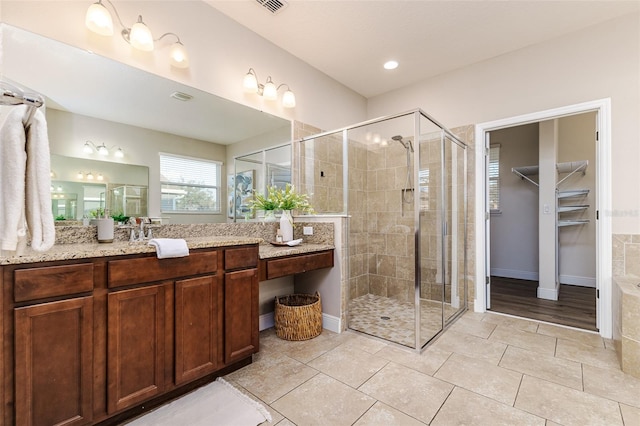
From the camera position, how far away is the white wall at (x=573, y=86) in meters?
2.40

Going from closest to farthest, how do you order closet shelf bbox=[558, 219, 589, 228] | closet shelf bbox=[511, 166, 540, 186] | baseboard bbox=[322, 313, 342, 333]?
1. baseboard bbox=[322, 313, 342, 333]
2. closet shelf bbox=[558, 219, 589, 228]
3. closet shelf bbox=[511, 166, 540, 186]

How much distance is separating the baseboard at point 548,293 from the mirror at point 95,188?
14.7 ft

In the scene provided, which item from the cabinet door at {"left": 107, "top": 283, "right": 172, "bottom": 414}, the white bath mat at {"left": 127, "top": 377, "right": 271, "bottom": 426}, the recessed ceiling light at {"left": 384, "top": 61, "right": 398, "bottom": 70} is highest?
the recessed ceiling light at {"left": 384, "top": 61, "right": 398, "bottom": 70}

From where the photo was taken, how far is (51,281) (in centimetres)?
124

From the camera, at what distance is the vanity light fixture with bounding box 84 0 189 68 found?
1729mm

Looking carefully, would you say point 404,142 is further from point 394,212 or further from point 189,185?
point 189,185

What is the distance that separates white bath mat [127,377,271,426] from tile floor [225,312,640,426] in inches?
3.3

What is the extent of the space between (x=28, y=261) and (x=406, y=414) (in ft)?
6.33

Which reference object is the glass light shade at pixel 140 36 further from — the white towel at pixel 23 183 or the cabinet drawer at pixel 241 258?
the cabinet drawer at pixel 241 258

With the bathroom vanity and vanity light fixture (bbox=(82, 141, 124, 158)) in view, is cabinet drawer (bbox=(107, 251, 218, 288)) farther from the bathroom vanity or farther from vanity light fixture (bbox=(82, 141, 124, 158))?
vanity light fixture (bbox=(82, 141, 124, 158))

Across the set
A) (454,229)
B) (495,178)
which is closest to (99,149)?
(454,229)

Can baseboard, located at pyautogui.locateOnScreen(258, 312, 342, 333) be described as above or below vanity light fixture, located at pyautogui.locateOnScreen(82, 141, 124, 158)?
below

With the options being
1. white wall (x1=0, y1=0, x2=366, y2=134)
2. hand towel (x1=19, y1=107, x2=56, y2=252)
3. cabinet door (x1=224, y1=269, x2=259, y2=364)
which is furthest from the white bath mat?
white wall (x1=0, y1=0, x2=366, y2=134)

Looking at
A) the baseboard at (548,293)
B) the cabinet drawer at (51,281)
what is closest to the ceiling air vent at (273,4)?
the cabinet drawer at (51,281)
